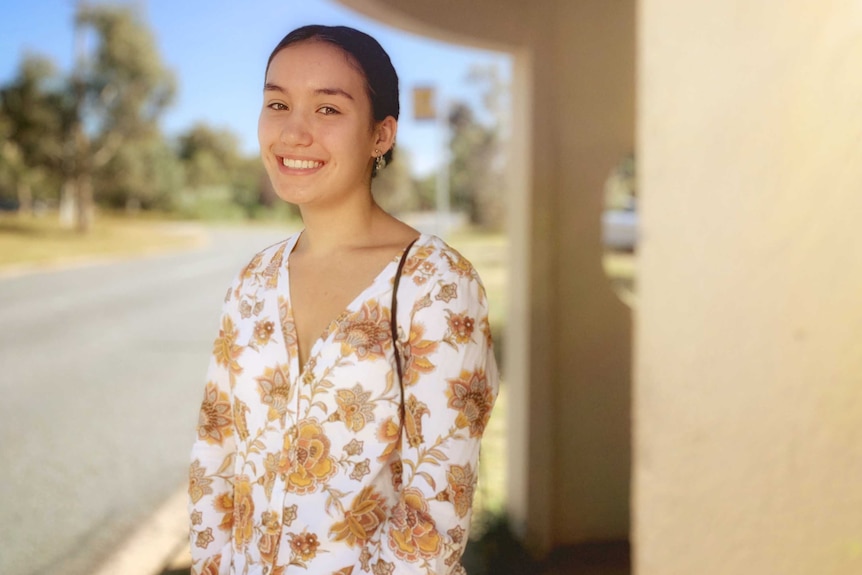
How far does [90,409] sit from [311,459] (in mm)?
6905

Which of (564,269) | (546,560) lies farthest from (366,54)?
(546,560)

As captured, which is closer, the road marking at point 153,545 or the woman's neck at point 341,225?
the woman's neck at point 341,225

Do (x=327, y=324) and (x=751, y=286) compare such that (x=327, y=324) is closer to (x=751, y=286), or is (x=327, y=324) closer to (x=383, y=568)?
(x=383, y=568)

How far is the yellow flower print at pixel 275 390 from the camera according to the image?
1268 millimetres

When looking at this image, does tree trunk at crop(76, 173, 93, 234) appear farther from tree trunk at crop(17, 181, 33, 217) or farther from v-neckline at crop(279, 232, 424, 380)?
v-neckline at crop(279, 232, 424, 380)

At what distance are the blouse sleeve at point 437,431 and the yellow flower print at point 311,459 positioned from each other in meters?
0.13

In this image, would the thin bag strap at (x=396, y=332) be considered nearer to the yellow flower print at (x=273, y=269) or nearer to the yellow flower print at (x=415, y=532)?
the yellow flower print at (x=415, y=532)

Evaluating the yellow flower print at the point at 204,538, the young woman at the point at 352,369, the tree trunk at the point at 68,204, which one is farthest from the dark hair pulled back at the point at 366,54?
the tree trunk at the point at 68,204

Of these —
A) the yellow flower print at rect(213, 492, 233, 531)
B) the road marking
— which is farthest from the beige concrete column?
the road marking

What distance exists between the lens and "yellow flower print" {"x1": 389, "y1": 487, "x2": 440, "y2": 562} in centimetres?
118

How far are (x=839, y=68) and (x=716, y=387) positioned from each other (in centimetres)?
51

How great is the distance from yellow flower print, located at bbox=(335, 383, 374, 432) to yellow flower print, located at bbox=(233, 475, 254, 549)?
0.85 feet

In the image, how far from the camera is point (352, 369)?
122cm

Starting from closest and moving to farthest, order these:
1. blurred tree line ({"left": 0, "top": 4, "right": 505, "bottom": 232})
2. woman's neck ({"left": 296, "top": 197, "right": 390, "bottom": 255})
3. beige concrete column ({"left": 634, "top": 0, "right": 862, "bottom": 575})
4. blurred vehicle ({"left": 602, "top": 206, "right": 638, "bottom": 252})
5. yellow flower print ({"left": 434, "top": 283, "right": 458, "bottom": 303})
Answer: beige concrete column ({"left": 634, "top": 0, "right": 862, "bottom": 575})
yellow flower print ({"left": 434, "top": 283, "right": 458, "bottom": 303})
woman's neck ({"left": 296, "top": 197, "right": 390, "bottom": 255})
blurred vehicle ({"left": 602, "top": 206, "right": 638, "bottom": 252})
blurred tree line ({"left": 0, "top": 4, "right": 505, "bottom": 232})
